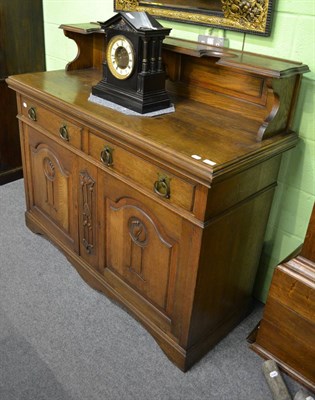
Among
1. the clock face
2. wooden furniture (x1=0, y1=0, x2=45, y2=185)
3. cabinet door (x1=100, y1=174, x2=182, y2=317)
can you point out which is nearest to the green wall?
the clock face

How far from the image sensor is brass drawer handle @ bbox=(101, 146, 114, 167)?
5.29 feet

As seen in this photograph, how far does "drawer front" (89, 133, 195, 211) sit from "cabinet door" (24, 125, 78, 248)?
0.27 meters

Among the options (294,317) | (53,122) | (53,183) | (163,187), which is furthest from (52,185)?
(294,317)

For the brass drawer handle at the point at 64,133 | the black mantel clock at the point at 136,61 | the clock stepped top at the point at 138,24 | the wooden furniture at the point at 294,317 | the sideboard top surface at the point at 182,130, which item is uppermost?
the clock stepped top at the point at 138,24

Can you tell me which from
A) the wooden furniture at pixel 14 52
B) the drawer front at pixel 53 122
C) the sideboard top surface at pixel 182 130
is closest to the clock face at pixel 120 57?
the sideboard top surface at pixel 182 130

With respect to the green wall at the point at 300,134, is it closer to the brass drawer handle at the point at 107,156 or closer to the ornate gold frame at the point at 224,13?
the ornate gold frame at the point at 224,13

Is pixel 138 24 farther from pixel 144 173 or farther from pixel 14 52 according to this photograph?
pixel 14 52

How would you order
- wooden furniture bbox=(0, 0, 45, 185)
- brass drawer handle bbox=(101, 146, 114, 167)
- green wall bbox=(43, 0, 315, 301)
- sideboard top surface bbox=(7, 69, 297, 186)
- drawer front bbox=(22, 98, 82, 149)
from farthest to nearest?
1. wooden furniture bbox=(0, 0, 45, 185)
2. drawer front bbox=(22, 98, 82, 149)
3. brass drawer handle bbox=(101, 146, 114, 167)
4. green wall bbox=(43, 0, 315, 301)
5. sideboard top surface bbox=(7, 69, 297, 186)

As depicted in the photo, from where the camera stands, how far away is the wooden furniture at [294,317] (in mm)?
1527

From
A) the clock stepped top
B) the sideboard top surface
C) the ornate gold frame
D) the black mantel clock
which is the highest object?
the ornate gold frame

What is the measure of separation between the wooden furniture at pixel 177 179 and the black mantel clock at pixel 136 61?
95 mm

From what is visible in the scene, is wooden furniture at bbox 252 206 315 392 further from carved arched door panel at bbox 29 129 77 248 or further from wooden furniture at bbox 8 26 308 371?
carved arched door panel at bbox 29 129 77 248

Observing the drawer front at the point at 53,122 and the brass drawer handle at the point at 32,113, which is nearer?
the drawer front at the point at 53,122

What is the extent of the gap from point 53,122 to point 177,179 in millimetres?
819
